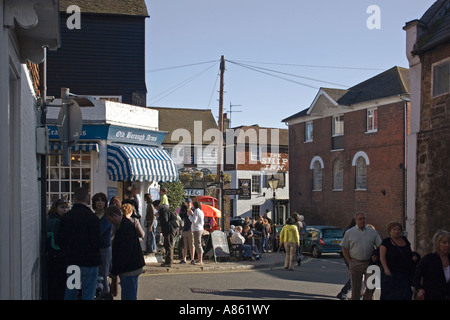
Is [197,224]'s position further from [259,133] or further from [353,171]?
[259,133]

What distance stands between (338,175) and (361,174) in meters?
2.56

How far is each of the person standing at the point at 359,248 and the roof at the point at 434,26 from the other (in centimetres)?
600

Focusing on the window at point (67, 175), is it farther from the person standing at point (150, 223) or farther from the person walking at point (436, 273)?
the person walking at point (436, 273)

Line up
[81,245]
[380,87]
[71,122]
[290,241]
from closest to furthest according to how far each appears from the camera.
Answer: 1. [81,245]
2. [71,122]
3. [290,241]
4. [380,87]

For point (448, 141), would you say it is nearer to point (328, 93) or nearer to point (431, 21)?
point (431, 21)

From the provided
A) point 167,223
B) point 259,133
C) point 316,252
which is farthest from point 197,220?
point 259,133

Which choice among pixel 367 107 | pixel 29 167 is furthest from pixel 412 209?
pixel 367 107

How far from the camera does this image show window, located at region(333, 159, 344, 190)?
37206mm

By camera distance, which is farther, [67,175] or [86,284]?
[67,175]

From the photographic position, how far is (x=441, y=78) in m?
14.0

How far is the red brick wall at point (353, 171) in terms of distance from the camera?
32.3 m

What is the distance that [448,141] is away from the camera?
1357 cm

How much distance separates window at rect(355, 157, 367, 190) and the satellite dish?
27873mm
